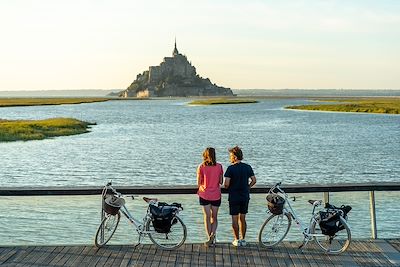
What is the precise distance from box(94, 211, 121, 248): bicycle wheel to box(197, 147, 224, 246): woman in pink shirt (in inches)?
72.1

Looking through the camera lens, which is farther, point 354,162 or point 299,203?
point 354,162

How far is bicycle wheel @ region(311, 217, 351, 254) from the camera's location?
11.6 m

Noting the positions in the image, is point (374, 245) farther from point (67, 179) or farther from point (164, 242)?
point (67, 179)

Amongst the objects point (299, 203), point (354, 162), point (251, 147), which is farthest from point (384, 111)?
point (299, 203)

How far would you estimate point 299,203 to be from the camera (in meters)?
18.1

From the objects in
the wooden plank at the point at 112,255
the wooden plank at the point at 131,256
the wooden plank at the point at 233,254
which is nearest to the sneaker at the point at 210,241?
the wooden plank at the point at 233,254

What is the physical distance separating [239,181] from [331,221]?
199cm

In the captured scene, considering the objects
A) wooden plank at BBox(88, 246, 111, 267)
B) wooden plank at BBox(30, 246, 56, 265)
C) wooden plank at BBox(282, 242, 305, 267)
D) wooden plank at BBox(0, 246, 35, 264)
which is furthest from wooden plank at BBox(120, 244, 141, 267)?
wooden plank at BBox(282, 242, 305, 267)

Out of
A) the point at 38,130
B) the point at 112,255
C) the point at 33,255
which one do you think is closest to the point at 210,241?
the point at 112,255

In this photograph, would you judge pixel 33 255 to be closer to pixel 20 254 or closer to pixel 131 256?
pixel 20 254

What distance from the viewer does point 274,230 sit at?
12.2 metres

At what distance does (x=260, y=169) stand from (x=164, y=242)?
98.5 ft

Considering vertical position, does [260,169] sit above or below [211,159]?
below

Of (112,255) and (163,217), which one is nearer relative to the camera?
(163,217)
